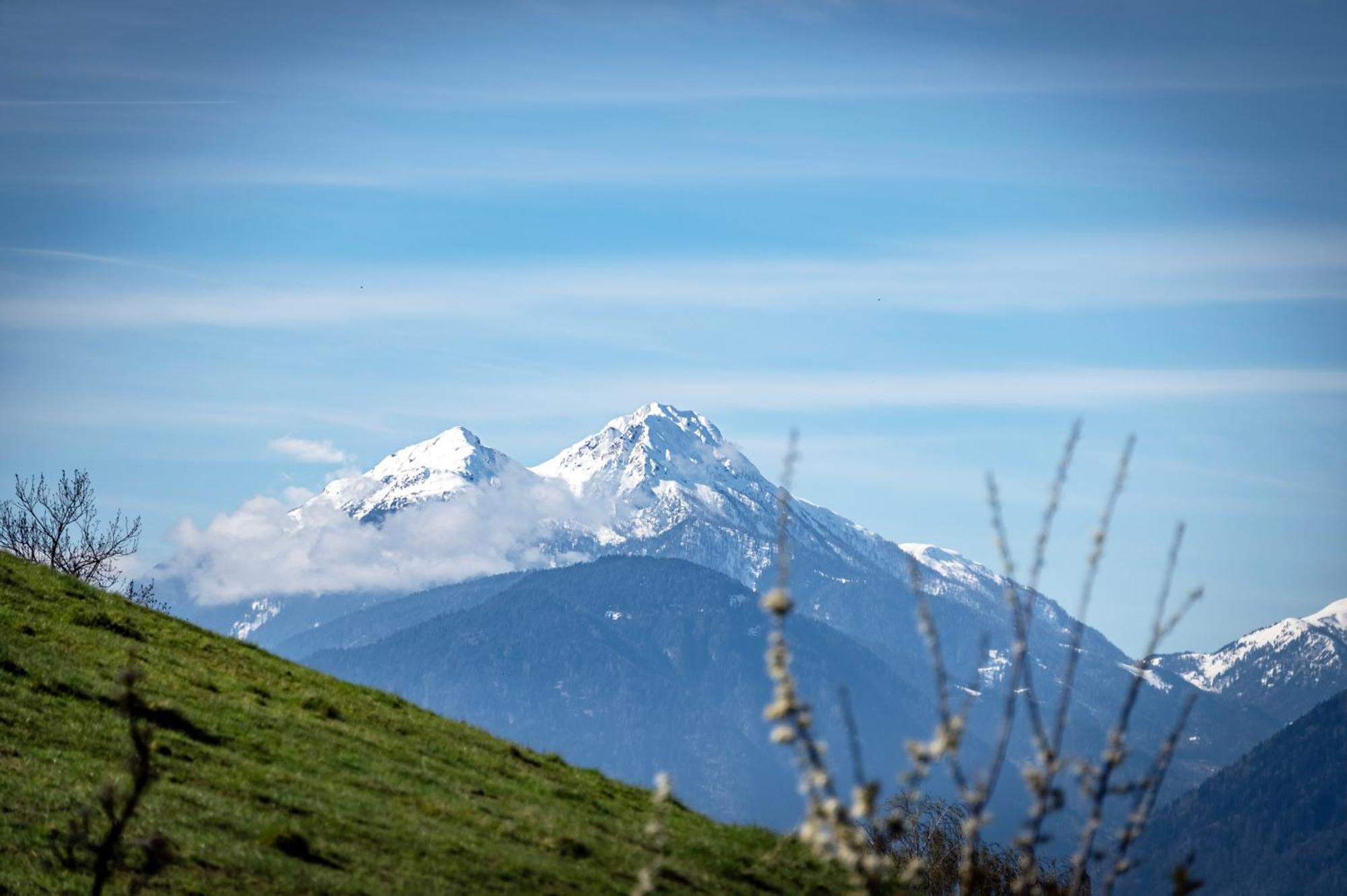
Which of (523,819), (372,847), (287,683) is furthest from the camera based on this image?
(287,683)

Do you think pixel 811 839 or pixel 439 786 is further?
pixel 439 786

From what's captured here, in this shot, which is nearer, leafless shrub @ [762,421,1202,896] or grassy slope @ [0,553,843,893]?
leafless shrub @ [762,421,1202,896]

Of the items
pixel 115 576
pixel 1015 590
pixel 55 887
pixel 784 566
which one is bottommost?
pixel 55 887

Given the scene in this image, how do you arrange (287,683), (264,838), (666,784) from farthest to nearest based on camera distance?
(287,683), (264,838), (666,784)

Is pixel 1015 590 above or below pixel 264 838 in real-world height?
above

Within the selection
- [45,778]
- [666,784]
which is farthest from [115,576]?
[666,784]

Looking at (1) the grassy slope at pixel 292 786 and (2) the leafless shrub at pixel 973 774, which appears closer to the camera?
(2) the leafless shrub at pixel 973 774

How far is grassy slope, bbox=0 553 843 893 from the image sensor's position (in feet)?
91.4

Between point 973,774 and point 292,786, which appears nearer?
point 973,774

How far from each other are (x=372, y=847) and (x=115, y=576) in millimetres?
71099

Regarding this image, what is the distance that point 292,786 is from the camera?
111 feet

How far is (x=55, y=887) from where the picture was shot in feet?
78.3

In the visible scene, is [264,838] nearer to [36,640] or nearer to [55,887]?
[55,887]

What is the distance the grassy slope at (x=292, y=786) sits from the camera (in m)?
27.8
